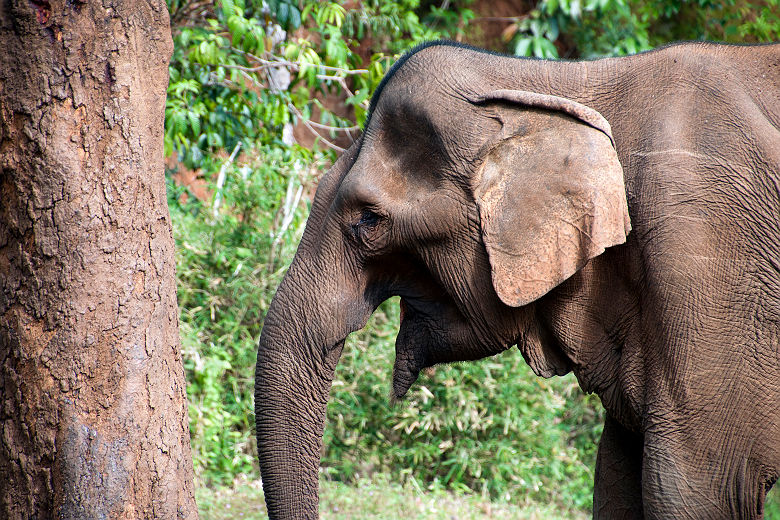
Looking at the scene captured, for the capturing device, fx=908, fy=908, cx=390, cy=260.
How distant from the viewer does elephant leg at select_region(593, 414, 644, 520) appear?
3703 mm

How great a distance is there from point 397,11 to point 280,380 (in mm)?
Answer: 5462

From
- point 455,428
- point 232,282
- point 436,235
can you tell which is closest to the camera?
point 436,235

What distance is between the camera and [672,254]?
2828mm

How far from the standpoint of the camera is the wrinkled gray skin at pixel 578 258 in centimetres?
283

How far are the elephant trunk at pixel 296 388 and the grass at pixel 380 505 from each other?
2.32 meters

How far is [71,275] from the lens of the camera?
253 cm

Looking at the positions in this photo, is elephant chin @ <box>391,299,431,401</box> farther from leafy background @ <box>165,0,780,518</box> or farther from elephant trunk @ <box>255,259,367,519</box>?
leafy background @ <box>165,0,780,518</box>

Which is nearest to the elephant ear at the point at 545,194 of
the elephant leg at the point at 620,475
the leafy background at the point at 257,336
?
the elephant leg at the point at 620,475

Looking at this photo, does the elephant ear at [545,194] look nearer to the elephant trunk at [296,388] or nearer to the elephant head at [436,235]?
the elephant head at [436,235]

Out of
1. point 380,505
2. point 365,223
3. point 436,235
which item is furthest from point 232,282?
point 436,235

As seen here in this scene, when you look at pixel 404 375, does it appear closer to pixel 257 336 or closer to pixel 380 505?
pixel 380 505

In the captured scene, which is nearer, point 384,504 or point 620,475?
point 620,475

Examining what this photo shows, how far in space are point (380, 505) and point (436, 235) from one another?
3.22m

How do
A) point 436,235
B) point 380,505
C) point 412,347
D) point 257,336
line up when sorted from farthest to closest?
point 257,336, point 380,505, point 412,347, point 436,235
